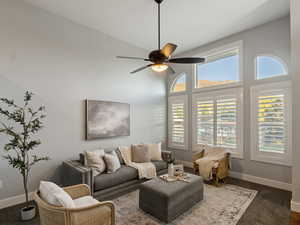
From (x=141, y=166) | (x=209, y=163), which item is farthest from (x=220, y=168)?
(x=141, y=166)

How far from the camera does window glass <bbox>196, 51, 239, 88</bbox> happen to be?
421cm

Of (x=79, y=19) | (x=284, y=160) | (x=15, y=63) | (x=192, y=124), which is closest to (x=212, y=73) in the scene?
(x=192, y=124)

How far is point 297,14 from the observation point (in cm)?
Answer: 260

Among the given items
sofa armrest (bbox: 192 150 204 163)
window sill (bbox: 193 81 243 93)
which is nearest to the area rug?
sofa armrest (bbox: 192 150 204 163)

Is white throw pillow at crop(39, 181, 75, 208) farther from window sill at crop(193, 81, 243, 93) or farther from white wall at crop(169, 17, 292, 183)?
window sill at crop(193, 81, 243, 93)

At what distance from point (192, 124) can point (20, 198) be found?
435 centimetres

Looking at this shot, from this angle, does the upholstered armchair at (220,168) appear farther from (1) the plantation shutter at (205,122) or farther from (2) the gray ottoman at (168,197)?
(2) the gray ottoman at (168,197)

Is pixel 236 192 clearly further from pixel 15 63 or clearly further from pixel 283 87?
pixel 15 63

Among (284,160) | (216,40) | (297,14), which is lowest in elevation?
(284,160)

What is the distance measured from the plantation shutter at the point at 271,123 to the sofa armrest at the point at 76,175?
371 centimetres

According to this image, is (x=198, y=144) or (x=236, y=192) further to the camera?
(x=198, y=144)

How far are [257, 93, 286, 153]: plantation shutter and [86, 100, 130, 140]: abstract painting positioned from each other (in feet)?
10.7

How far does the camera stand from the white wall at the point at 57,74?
9.13 ft

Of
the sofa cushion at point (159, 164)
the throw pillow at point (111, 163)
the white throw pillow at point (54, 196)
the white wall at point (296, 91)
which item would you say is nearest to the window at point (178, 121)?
the sofa cushion at point (159, 164)
